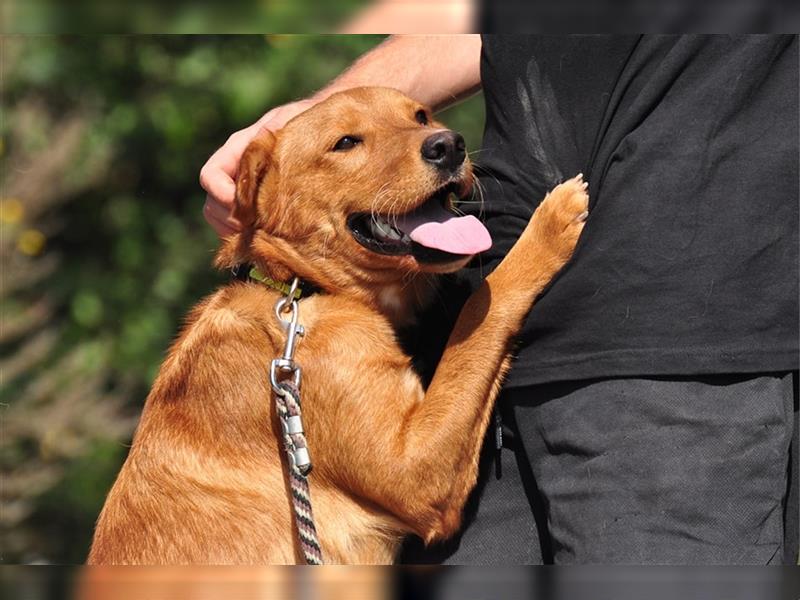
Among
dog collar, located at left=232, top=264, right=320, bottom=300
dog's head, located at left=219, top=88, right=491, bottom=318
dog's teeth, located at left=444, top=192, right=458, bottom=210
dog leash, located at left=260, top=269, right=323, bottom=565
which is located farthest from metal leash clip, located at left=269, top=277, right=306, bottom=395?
dog's teeth, located at left=444, top=192, right=458, bottom=210

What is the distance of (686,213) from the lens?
115 inches

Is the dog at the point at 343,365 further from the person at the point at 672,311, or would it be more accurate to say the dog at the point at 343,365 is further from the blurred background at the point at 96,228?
the blurred background at the point at 96,228

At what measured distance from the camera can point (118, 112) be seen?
26.6 ft

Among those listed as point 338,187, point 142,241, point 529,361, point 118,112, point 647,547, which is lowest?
point 142,241

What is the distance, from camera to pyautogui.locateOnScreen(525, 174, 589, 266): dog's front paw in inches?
125

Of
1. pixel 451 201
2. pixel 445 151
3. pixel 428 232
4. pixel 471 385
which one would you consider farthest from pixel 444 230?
pixel 471 385

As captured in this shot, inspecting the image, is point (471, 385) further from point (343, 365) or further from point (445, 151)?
point (445, 151)

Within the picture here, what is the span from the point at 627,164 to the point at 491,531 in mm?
1250

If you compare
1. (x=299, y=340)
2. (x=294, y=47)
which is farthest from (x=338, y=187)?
(x=294, y=47)

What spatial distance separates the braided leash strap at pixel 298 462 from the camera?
10.2 ft

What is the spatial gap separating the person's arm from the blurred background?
3383 mm

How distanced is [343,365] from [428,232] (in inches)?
21.4

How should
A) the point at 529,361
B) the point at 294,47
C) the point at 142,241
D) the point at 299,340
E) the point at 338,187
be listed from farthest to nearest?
1. the point at 142,241
2. the point at 294,47
3. the point at 338,187
4. the point at 299,340
5. the point at 529,361

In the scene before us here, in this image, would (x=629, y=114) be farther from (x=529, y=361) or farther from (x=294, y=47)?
(x=294, y=47)
